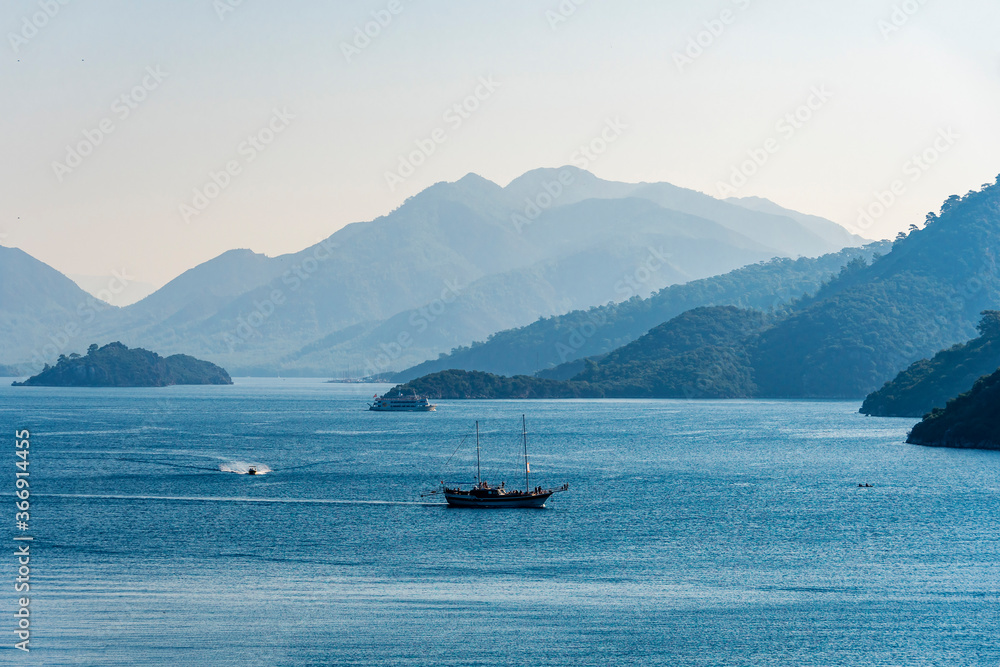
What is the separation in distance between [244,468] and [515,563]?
54085mm

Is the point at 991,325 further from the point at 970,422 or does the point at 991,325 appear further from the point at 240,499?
the point at 240,499

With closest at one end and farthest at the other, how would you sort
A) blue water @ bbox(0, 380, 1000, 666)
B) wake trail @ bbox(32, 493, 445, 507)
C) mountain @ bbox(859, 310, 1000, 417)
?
blue water @ bbox(0, 380, 1000, 666)
wake trail @ bbox(32, 493, 445, 507)
mountain @ bbox(859, 310, 1000, 417)

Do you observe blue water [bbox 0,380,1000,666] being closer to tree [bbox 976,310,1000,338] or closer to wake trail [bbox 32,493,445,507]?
wake trail [bbox 32,493,445,507]

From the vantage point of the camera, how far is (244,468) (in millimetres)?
107938

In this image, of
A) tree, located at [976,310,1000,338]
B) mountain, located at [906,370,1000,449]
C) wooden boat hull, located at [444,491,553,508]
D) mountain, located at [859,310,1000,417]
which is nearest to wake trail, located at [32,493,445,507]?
wooden boat hull, located at [444,491,553,508]

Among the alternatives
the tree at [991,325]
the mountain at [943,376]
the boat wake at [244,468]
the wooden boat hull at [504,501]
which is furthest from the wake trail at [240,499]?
the tree at [991,325]

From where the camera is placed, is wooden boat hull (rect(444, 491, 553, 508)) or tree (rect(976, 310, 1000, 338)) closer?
wooden boat hull (rect(444, 491, 553, 508))

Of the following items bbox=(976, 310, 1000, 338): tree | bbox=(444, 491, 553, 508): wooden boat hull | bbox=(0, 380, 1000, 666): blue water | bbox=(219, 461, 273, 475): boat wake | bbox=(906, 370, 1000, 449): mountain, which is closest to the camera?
bbox=(0, 380, 1000, 666): blue water

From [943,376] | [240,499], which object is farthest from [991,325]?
[240,499]

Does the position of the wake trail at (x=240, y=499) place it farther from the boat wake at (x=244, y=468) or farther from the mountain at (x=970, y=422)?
the mountain at (x=970, y=422)

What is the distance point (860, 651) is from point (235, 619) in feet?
83.9

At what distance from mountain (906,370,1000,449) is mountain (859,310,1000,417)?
31.0 metres

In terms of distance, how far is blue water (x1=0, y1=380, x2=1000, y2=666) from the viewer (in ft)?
146

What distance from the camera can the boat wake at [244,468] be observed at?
104 m
